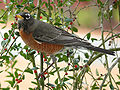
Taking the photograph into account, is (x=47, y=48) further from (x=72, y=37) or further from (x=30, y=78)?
(x=30, y=78)

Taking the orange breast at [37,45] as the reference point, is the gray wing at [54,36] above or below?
above

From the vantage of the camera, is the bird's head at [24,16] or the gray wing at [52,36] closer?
the bird's head at [24,16]

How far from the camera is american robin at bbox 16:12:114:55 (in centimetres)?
111

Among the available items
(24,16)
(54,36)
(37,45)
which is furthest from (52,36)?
(24,16)

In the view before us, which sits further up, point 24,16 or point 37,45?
point 24,16

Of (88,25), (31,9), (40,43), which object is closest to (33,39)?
(40,43)

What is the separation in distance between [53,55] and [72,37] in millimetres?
141

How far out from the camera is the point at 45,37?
118cm

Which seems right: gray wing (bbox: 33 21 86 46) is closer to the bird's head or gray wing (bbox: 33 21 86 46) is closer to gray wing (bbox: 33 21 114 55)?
gray wing (bbox: 33 21 114 55)

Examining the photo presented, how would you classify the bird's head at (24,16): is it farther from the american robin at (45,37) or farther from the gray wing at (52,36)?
the gray wing at (52,36)

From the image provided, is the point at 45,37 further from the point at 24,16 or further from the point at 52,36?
the point at 24,16

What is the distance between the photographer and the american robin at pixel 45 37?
43.8 inches

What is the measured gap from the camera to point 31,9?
3.39 feet

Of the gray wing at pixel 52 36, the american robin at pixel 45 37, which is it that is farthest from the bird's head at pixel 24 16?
the gray wing at pixel 52 36
